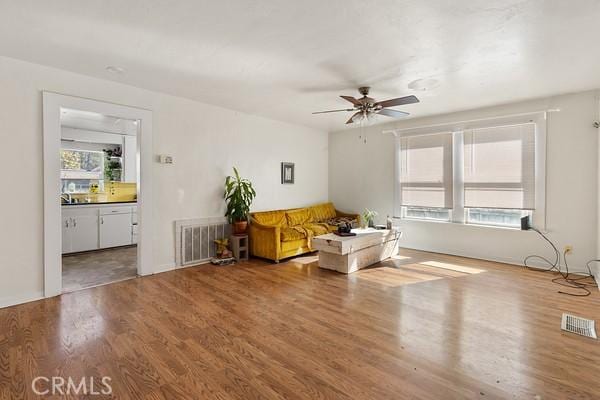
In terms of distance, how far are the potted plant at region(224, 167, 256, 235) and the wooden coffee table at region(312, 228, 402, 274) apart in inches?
51.2

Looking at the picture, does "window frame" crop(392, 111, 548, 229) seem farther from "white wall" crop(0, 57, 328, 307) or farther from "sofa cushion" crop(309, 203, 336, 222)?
"white wall" crop(0, 57, 328, 307)

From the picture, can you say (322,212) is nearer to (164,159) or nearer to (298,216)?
(298,216)

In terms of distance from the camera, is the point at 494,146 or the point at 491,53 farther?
the point at 494,146

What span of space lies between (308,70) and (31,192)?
3296 mm

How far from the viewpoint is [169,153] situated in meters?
4.43

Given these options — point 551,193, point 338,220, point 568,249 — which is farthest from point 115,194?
point 568,249

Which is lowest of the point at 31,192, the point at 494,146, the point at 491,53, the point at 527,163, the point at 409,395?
the point at 409,395

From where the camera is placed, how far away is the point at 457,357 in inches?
85.7

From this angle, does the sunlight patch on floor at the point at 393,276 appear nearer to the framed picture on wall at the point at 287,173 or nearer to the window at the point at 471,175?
the window at the point at 471,175

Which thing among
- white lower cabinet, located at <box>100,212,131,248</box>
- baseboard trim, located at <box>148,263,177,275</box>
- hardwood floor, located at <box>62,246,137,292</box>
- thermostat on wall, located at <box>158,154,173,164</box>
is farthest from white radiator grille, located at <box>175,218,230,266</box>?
white lower cabinet, located at <box>100,212,131,248</box>

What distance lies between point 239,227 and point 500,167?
170 inches

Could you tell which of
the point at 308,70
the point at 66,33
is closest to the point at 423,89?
the point at 308,70

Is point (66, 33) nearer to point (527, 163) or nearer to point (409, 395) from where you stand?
point (409, 395)

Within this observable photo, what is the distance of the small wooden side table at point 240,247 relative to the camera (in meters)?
5.00
